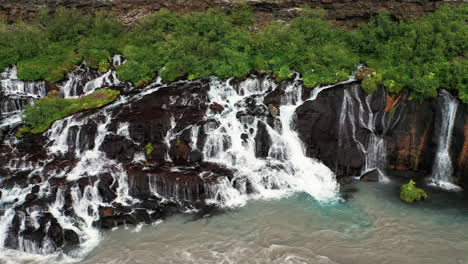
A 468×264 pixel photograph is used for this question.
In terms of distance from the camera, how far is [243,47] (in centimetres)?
2042

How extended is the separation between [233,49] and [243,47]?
72 centimetres

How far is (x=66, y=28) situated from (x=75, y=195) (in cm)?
1375

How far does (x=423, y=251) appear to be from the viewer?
1103 cm

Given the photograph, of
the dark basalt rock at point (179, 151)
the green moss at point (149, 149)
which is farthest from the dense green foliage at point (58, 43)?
the dark basalt rock at point (179, 151)

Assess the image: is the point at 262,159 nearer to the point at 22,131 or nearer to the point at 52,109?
the point at 52,109

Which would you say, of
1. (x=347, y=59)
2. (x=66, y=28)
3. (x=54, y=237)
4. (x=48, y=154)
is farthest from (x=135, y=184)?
(x=66, y=28)

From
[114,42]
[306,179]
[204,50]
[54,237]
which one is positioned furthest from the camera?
[114,42]

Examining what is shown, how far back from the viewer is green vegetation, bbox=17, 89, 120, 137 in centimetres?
1623

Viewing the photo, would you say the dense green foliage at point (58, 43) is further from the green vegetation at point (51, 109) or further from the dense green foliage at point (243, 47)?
the green vegetation at point (51, 109)

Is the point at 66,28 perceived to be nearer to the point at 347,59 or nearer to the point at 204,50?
the point at 204,50

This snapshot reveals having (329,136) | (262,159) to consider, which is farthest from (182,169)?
(329,136)

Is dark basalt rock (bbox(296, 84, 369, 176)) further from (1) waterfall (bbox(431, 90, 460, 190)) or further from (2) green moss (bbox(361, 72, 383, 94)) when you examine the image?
(1) waterfall (bbox(431, 90, 460, 190))

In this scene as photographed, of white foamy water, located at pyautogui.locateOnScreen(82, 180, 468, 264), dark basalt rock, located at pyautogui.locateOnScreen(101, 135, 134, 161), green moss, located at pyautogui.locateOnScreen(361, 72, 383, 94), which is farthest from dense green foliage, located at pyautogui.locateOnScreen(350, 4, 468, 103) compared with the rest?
dark basalt rock, located at pyautogui.locateOnScreen(101, 135, 134, 161)

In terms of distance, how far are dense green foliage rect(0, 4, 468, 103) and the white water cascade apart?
7.65 feet
